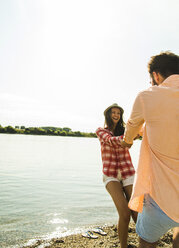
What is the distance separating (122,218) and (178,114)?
8.26ft

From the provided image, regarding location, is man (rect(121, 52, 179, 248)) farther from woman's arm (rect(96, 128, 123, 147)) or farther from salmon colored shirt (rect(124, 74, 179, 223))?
woman's arm (rect(96, 128, 123, 147))

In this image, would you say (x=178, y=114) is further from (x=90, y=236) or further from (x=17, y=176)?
(x=17, y=176)

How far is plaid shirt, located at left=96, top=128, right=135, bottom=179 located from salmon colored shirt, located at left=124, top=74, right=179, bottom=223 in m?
2.12

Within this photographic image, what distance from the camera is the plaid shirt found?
13.9 ft

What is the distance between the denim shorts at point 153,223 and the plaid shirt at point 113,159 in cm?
219

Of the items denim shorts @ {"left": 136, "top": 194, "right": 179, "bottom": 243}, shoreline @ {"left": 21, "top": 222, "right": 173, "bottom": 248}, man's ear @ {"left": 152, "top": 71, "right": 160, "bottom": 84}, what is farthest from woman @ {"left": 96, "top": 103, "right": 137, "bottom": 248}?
denim shorts @ {"left": 136, "top": 194, "right": 179, "bottom": 243}

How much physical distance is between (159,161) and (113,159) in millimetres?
2445

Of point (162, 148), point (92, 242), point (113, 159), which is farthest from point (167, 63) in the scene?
point (92, 242)

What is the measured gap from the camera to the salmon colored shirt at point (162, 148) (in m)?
1.87

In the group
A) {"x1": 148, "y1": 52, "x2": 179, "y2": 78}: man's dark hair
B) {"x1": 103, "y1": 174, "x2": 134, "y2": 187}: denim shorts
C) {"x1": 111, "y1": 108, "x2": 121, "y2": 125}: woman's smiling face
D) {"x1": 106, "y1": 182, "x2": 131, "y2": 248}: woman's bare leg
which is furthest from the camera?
{"x1": 111, "y1": 108, "x2": 121, "y2": 125}: woman's smiling face

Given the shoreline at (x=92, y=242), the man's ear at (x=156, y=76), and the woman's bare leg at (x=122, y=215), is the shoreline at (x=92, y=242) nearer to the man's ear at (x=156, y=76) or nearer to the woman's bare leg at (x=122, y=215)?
the woman's bare leg at (x=122, y=215)

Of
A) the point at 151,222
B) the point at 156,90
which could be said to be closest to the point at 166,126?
the point at 156,90

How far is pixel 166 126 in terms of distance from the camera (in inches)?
74.5

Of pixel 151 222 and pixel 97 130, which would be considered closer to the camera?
pixel 151 222
